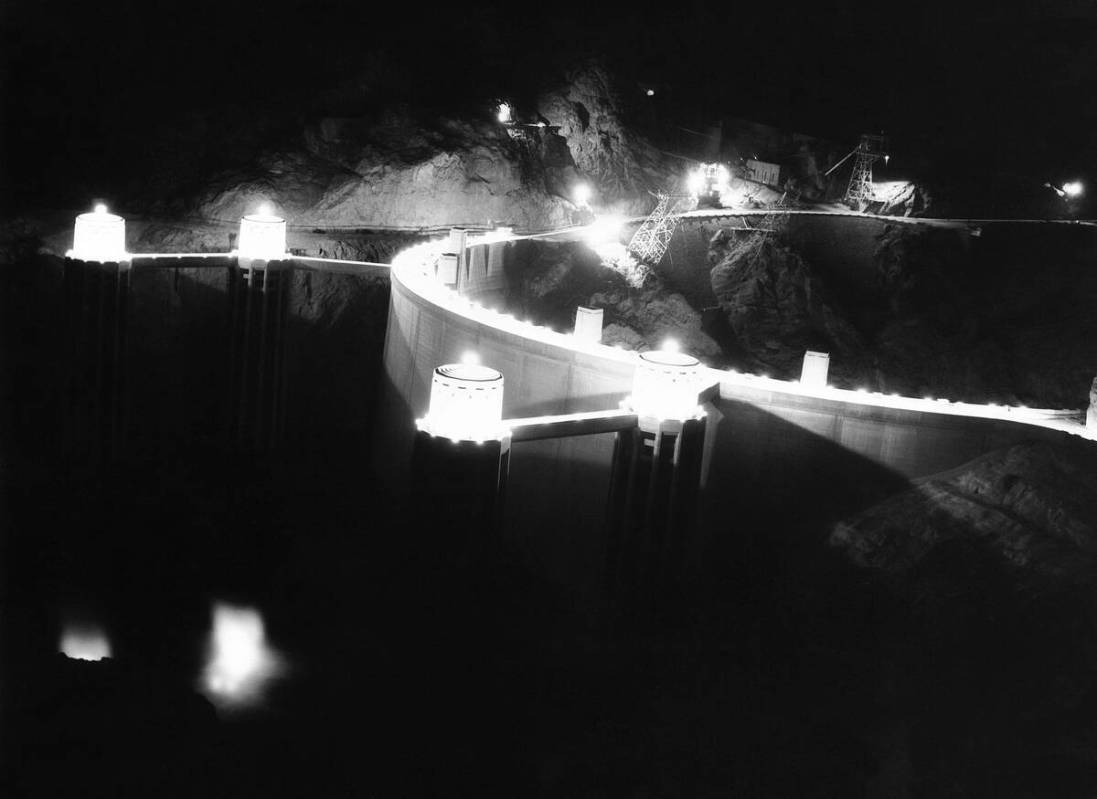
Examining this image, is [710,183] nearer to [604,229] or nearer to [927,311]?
[604,229]

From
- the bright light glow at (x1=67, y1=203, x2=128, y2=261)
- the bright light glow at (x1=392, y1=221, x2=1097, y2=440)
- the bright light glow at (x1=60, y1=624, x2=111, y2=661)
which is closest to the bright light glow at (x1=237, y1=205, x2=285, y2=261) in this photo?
the bright light glow at (x1=67, y1=203, x2=128, y2=261)

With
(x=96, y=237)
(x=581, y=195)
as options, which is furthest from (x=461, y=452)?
(x=581, y=195)

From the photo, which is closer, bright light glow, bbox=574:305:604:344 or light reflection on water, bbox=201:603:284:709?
light reflection on water, bbox=201:603:284:709

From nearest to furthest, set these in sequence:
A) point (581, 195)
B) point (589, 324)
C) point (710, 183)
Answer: point (589, 324), point (581, 195), point (710, 183)

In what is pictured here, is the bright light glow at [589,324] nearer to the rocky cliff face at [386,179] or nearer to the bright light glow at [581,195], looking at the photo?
the rocky cliff face at [386,179]

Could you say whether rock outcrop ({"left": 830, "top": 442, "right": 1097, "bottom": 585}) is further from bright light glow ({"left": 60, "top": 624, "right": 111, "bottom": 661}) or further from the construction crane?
the construction crane

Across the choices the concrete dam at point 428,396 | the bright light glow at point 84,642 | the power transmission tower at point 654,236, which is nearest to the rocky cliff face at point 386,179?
the concrete dam at point 428,396

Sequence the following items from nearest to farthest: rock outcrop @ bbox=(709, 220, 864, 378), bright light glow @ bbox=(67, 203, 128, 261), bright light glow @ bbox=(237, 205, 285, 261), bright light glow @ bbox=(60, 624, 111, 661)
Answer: bright light glow @ bbox=(60, 624, 111, 661)
bright light glow @ bbox=(67, 203, 128, 261)
bright light glow @ bbox=(237, 205, 285, 261)
rock outcrop @ bbox=(709, 220, 864, 378)
